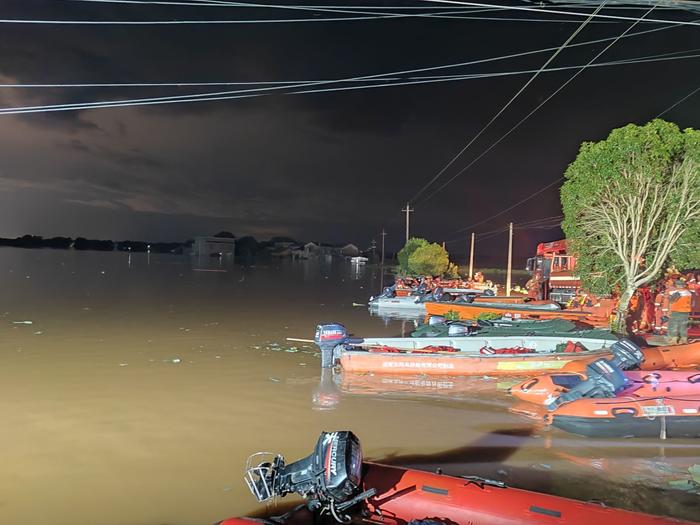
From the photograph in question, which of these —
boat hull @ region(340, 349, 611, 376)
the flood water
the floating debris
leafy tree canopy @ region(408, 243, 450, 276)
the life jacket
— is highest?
leafy tree canopy @ region(408, 243, 450, 276)

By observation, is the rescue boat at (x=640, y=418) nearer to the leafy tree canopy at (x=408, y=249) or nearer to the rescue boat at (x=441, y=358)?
the rescue boat at (x=441, y=358)

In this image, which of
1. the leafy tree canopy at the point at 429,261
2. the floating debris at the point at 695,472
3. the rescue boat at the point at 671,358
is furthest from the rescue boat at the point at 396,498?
the leafy tree canopy at the point at 429,261

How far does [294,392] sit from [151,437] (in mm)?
3195

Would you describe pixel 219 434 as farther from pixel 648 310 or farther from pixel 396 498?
pixel 648 310

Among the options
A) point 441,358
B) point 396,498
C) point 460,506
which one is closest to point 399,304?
point 441,358

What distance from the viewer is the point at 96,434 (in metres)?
7.96

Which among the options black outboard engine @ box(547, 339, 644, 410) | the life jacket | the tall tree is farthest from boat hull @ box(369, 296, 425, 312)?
black outboard engine @ box(547, 339, 644, 410)

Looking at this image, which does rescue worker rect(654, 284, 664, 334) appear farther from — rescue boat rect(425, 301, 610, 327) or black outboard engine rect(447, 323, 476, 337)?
black outboard engine rect(447, 323, 476, 337)

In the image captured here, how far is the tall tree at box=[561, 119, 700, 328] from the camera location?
44.2 ft

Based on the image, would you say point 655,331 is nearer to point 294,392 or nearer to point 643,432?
point 643,432

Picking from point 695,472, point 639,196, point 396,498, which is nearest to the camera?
point 396,498

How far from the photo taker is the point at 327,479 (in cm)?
486

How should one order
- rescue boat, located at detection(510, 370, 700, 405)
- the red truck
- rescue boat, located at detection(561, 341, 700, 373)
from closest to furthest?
rescue boat, located at detection(510, 370, 700, 405) < rescue boat, located at detection(561, 341, 700, 373) < the red truck

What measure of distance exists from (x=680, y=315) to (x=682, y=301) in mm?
395
